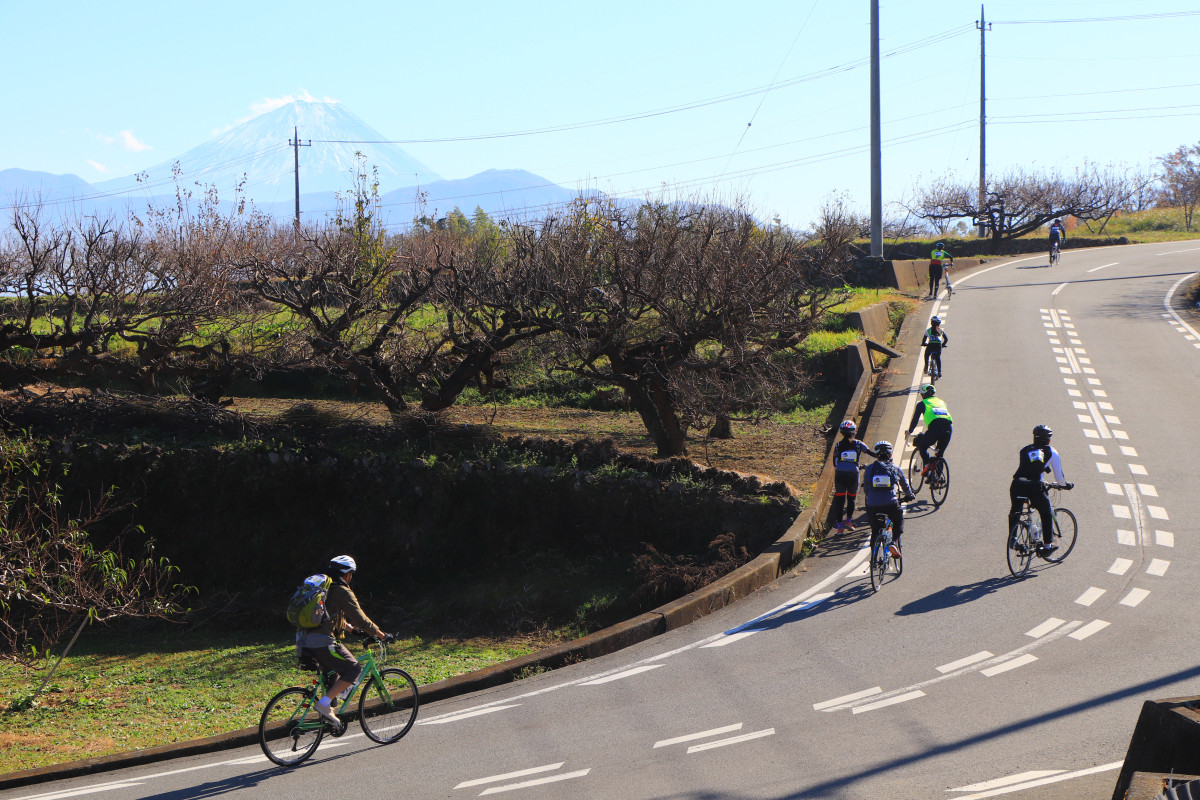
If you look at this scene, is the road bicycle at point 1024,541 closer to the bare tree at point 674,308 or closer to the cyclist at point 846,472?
the cyclist at point 846,472

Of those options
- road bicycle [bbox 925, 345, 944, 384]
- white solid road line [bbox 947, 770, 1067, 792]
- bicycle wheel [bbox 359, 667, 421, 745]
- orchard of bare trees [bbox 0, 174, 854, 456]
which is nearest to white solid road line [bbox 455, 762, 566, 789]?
bicycle wheel [bbox 359, 667, 421, 745]

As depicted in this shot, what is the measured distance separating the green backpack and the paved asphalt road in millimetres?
1237

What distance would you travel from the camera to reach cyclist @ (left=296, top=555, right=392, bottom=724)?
8.36 metres

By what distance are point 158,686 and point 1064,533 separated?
12.0 m

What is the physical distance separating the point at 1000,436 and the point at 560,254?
9.10 m

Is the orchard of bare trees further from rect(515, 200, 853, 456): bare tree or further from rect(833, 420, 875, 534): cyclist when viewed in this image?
rect(833, 420, 875, 534): cyclist

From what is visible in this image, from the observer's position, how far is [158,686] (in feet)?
40.5

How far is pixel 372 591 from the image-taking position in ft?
53.9

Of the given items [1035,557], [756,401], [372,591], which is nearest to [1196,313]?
Result: [756,401]

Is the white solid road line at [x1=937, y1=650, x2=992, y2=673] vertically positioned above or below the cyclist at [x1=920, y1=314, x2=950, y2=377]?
below

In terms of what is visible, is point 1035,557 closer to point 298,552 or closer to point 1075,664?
point 1075,664

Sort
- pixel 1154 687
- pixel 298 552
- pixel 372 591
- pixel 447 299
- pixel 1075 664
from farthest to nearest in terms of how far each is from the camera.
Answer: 1. pixel 447 299
2. pixel 298 552
3. pixel 372 591
4. pixel 1075 664
5. pixel 1154 687

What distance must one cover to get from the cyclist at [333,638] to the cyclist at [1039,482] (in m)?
7.85

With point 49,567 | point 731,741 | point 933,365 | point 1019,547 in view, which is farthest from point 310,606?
point 933,365
